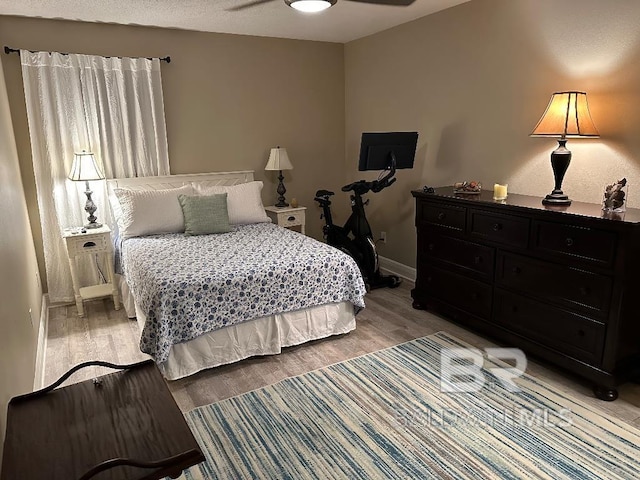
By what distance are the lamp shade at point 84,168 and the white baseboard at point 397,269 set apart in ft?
9.54

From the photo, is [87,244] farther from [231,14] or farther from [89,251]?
[231,14]

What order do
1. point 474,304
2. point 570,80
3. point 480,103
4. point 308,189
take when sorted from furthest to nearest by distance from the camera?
point 308,189, point 480,103, point 474,304, point 570,80

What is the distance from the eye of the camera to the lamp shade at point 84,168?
150 inches

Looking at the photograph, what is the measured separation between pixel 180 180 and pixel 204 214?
0.79 metres

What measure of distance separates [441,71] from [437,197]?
4.25 ft

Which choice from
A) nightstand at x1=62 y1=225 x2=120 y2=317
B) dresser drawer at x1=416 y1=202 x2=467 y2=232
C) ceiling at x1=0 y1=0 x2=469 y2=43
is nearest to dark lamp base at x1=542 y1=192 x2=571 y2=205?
dresser drawer at x1=416 y1=202 x2=467 y2=232

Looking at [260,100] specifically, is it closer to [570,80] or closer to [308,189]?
[308,189]

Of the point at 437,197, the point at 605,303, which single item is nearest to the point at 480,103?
the point at 437,197

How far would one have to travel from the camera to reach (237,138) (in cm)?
482

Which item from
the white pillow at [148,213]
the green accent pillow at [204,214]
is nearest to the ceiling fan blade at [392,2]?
the green accent pillow at [204,214]

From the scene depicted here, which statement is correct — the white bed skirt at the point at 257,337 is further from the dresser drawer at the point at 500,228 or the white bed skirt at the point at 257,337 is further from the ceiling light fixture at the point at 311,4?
the ceiling light fixture at the point at 311,4

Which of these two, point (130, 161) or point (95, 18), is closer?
point (95, 18)

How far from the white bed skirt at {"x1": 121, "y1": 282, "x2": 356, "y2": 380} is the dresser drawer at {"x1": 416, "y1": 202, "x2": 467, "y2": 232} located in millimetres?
922

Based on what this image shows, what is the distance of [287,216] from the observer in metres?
4.82
